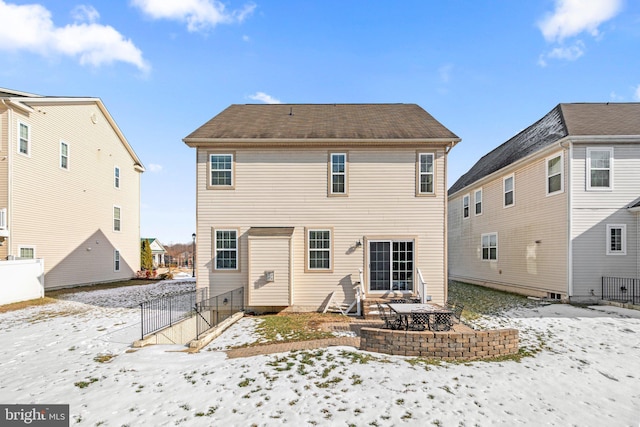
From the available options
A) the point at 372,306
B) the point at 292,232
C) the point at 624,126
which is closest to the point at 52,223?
the point at 292,232

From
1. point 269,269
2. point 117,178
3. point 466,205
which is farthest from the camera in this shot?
point 117,178

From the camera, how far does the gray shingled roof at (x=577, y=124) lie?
1337 cm

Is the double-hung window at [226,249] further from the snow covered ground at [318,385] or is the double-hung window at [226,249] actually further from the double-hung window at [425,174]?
the double-hung window at [425,174]

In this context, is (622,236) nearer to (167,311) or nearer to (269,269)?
(269,269)

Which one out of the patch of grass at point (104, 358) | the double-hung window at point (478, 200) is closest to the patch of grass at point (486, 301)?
the double-hung window at point (478, 200)

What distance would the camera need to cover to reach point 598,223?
13.0m

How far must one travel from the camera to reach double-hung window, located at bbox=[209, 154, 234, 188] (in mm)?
12016

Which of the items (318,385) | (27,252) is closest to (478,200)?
(318,385)

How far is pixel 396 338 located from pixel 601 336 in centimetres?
587

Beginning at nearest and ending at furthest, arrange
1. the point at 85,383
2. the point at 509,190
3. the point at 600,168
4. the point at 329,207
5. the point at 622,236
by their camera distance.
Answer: the point at 85,383 < the point at 329,207 < the point at 622,236 < the point at 600,168 < the point at 509,190

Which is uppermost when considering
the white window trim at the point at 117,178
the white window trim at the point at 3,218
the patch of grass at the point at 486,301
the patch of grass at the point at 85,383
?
the white window trim at the point at 117,178

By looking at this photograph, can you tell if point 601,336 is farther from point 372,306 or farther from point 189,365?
point 189,365

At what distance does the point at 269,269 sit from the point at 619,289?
1358 centimetres

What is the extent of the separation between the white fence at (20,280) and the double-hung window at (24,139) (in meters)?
5.31
